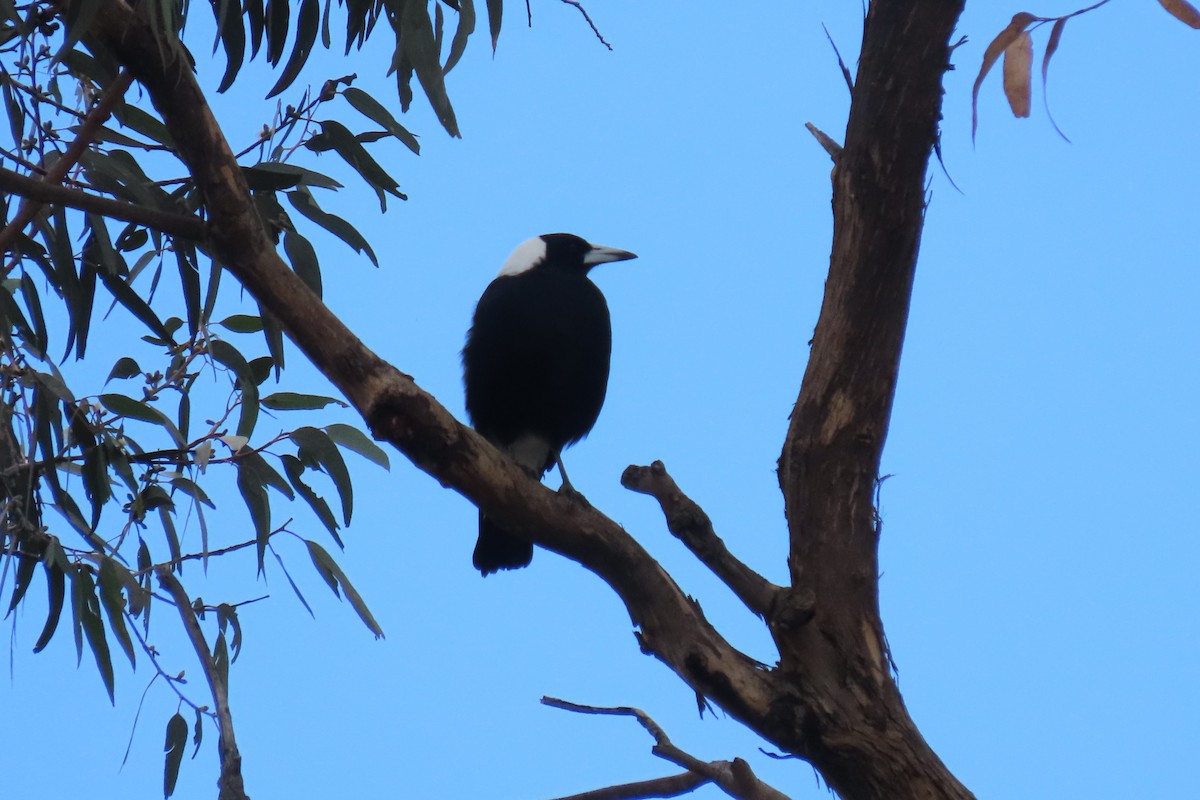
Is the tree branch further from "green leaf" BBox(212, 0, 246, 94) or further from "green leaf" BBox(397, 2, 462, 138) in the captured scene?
"green leaf" BBox(212, 0, 246, 94)

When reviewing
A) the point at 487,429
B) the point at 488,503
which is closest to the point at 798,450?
the point at 488,503

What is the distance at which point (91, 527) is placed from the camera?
2.07 meters

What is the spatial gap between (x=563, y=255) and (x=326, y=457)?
54.5 inches

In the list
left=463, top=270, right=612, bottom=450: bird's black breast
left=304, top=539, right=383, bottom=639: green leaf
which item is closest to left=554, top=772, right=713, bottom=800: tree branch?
left=304, top=539, right=383, bottom=639: green leaf

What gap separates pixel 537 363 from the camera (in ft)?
9.53

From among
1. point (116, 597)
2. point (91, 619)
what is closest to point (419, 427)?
point (116, 597)

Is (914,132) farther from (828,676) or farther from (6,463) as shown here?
(6,463)

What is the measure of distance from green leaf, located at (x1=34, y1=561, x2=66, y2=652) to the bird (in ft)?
3.35

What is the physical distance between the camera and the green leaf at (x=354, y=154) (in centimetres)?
197

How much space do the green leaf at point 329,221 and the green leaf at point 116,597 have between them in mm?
591

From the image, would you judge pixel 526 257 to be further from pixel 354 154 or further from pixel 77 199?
pixel 77 199

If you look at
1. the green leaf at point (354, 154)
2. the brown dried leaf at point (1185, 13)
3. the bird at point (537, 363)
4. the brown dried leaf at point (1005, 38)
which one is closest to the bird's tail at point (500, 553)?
the bird at point (537, 363)

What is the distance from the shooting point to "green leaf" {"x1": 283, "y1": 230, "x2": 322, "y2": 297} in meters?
1.94

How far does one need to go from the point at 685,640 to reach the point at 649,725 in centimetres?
20
